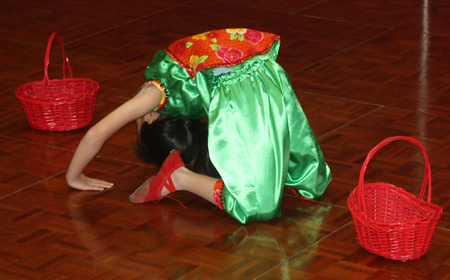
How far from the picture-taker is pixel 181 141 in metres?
2.72

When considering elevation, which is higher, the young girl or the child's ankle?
the young girl

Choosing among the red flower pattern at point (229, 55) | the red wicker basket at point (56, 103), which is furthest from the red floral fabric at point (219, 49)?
the red wicker basket at point (56, 103)

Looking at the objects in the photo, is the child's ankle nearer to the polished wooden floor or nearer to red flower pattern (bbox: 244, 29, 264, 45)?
the polished wooden floor

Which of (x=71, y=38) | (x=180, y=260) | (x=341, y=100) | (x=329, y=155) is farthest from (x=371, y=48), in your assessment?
(x=180, y=260)

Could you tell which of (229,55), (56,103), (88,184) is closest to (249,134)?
(229,55)

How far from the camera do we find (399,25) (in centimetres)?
465

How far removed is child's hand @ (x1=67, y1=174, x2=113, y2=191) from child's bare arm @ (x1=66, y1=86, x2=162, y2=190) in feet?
Result: 0.04

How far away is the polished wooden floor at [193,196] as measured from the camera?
221cm

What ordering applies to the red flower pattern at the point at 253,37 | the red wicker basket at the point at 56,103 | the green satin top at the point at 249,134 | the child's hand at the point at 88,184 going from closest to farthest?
the green satin top at the point at 249,134 < the red flower pattern at the point at 253,37 < the child's hand at the point at 88,184 < the red wicker basket at the point at 56,103

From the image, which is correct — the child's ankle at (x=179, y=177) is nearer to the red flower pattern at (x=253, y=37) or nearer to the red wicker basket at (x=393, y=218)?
the red flower pattern at (x=253, y=37)

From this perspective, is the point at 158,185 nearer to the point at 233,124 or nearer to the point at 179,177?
the point at 179,177

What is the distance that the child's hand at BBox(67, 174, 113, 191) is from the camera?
2.66 metres

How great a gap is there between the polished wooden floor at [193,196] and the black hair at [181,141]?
0.13 m

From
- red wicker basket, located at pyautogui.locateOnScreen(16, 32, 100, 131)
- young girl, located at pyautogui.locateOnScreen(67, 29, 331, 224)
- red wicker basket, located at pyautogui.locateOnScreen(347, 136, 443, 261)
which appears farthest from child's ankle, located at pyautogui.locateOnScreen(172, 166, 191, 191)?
red wicker basket, located at pyautogui.locateOnScreen(16, 32, 100, 131)
